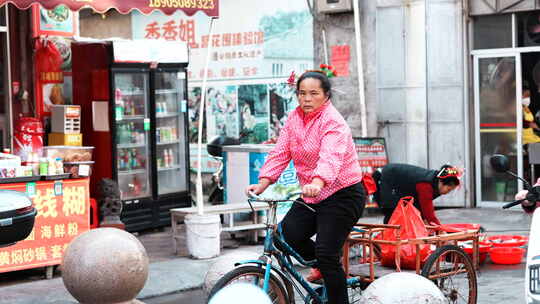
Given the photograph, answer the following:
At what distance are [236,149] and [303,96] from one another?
5.38m

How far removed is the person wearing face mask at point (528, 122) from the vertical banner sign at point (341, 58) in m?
3.13

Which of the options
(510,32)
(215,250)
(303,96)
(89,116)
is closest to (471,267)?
(303,96)

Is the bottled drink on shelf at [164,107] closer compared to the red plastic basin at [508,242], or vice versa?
the red plastic basin at [508,242]

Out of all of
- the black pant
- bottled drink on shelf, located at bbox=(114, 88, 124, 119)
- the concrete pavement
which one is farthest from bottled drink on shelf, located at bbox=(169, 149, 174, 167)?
the black pant

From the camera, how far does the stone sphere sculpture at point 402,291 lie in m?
5.75

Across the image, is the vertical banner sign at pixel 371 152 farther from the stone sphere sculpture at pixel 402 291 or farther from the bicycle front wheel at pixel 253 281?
the bicycle front wheel at pixel 253 281

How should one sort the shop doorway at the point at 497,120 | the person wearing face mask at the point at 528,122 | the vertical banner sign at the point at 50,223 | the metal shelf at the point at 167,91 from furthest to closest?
the shop doorway at the point at 497,120 → the person wearing face mask at the point at 528,122 → the metal shelf at the point at 167,91 → the vertical banner sign at the point at 50,223

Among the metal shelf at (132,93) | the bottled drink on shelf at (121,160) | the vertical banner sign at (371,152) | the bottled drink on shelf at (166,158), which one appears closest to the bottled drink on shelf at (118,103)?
the metal shelf at (132,93)

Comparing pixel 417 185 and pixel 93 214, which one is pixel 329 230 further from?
pixel 93 214

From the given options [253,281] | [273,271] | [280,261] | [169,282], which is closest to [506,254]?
[169,282]

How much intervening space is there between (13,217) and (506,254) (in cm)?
565

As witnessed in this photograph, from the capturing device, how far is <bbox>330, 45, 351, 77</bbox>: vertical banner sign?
50.4ft

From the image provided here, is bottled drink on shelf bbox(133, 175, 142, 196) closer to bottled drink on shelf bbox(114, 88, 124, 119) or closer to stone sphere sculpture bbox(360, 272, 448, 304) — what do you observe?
bottled drink on shelf bbox(114, 88, 124, 119)

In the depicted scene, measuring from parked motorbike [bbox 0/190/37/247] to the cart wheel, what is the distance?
9.97ft
